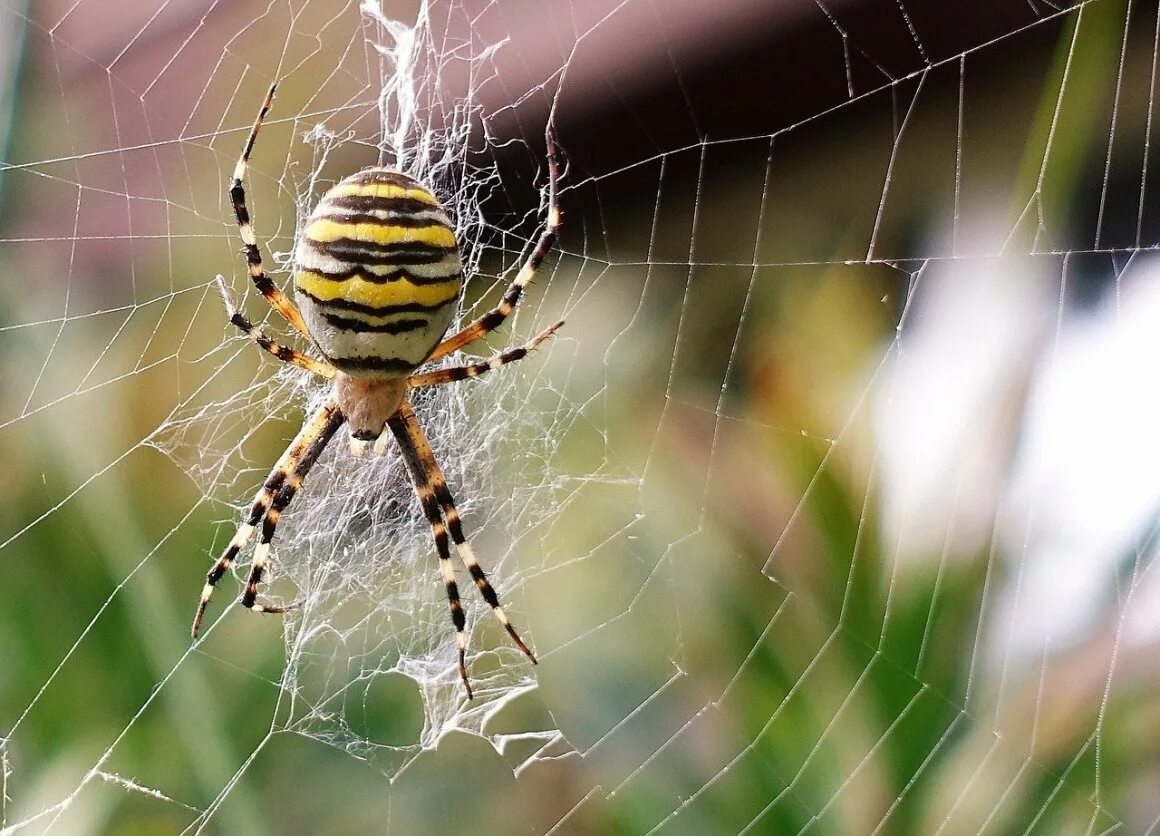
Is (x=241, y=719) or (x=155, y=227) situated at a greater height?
(x=155, y=227)

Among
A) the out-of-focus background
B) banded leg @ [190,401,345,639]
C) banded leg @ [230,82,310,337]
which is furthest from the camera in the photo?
banded leg @ [190,401,345,639]

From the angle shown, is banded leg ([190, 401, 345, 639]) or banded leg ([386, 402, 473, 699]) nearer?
banded leg ([190, 401, 345, 639])

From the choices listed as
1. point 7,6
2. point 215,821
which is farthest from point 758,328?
point 7,6

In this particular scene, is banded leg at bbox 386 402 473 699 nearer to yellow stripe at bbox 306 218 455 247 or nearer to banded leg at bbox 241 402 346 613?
banded leg at bbox 241 402 346 613

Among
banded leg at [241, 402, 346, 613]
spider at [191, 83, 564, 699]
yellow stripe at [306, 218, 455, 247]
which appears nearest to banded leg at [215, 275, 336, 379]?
spider at [191, 83, 564, 699]

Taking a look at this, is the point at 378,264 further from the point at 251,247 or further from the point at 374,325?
the point at 251,247

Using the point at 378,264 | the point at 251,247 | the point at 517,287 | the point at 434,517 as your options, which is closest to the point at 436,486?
the point at 434,517

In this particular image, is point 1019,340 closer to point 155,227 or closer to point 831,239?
point 831,239
